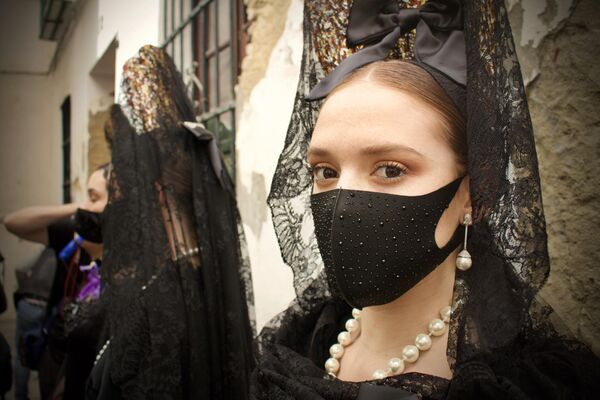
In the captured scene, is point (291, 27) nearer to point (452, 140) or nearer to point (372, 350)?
point (452, 140)

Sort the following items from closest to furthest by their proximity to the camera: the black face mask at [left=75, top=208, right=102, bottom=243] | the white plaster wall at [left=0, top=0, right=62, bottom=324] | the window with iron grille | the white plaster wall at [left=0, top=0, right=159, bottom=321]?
the black face mask at [left=75, top=208, right=102, bottom=243] < the window with iron grille < the white plaster wall at [left=0, top=0, right=159, bottom=321] < the white plaster wall at [left=0, top=0, right=62, bottom=324]

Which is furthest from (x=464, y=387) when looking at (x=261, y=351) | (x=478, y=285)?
(x=261, y=351)

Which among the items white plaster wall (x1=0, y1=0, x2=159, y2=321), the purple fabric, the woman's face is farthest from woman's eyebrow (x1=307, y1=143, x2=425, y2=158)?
white plaster wall (x1=0, y1=0, x2=159, y2=321)

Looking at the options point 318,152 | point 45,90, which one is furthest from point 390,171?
point 45,90

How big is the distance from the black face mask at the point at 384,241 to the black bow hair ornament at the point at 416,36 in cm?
25

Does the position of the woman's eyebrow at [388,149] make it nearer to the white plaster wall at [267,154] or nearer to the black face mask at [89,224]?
the white plaster wall at [267,154]

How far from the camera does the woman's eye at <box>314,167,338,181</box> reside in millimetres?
1054

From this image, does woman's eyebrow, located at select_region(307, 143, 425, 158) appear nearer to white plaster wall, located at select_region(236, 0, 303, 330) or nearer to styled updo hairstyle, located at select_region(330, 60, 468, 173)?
styled updo hairstyle, located at select_region(330, 60, 468, 173)

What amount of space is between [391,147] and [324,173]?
220 mm

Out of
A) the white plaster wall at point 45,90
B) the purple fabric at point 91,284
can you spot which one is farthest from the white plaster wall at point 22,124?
the purple fabric at point 91,284

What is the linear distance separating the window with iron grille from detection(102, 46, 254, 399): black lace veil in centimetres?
91

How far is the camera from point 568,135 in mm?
1152

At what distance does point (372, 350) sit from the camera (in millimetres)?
1059

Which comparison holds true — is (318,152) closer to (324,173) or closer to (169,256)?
(324,173)
